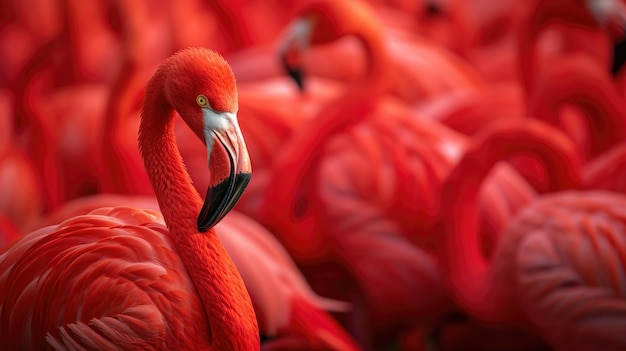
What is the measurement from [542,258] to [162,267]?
1974mm

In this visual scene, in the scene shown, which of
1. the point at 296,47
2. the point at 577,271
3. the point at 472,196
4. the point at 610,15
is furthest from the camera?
the point at 610,15

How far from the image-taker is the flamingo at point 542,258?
148 inches

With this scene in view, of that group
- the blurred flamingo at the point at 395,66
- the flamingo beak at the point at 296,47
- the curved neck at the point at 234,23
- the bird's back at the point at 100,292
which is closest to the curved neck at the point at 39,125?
the blurred flamingo at the point at 395,66

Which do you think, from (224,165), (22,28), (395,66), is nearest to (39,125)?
(22,28)

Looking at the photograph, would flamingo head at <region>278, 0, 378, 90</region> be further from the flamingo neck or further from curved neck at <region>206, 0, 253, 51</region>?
the flamingo neck

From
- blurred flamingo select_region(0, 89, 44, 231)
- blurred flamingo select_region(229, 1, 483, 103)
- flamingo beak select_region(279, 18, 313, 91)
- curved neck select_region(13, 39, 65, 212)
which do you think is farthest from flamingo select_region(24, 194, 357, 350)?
blurred flamingo select_region(229, 1, 483, 103)

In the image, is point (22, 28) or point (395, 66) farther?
point (22, 28)

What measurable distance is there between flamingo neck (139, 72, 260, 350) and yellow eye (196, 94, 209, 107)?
110 millimetres

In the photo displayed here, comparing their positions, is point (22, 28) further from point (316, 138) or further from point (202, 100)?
point (202, 100)

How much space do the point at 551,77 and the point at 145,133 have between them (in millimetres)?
3432

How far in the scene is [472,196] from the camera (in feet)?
14.5

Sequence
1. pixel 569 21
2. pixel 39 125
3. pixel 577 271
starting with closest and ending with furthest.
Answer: pixel 577 271 < pixel 569 21 < pixel 39 125

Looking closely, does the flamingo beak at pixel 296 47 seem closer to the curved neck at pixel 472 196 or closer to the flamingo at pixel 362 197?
the flamingo at pixel 362 197

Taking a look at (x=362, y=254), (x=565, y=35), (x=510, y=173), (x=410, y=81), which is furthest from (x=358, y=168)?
(x=565, y=35)
